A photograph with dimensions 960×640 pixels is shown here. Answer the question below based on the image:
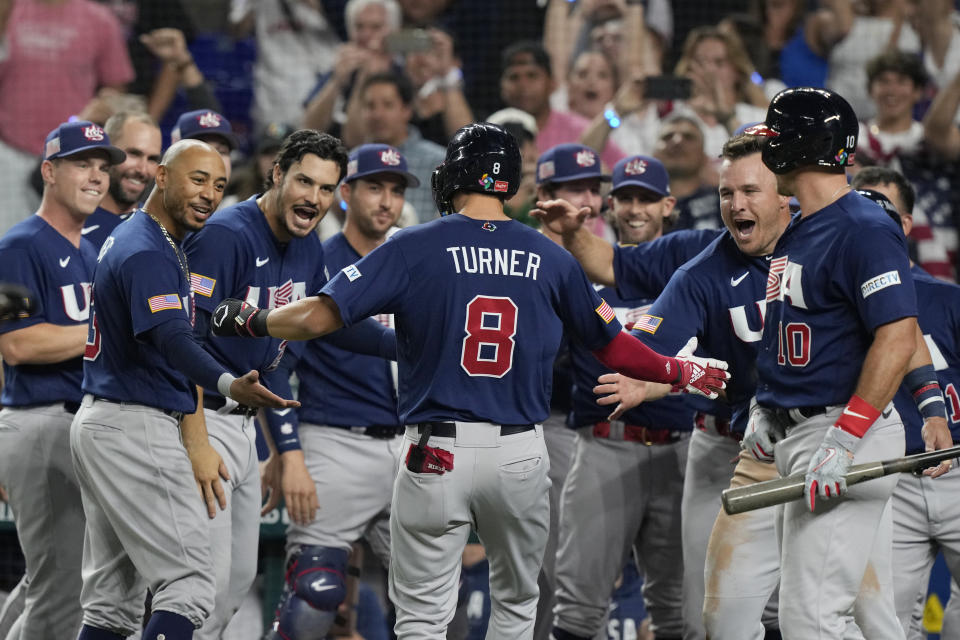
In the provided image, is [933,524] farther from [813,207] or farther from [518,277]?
[518,277]

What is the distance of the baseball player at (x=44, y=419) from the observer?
171 inches

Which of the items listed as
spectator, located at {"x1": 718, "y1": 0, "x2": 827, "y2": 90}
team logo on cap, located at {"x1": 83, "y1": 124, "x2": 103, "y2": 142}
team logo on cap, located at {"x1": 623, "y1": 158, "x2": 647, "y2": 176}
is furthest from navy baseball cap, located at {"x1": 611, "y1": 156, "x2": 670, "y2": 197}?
spectator, located at {"x1": 718, "y1": 0, "x2": 827, "y2": 90}

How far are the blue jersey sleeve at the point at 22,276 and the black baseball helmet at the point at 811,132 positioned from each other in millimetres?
2676

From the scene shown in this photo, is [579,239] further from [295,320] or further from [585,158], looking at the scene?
[295,320]

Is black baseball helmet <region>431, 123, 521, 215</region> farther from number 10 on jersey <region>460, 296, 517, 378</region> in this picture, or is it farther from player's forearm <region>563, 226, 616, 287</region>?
player's forearm <region>563, 226, 616, 287</region>

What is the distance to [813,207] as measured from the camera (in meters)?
3.66

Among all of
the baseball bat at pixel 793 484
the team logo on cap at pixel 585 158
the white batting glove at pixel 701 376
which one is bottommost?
the baseball bat at pixel 793 484

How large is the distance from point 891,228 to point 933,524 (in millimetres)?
1463

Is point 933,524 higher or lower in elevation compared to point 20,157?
lower

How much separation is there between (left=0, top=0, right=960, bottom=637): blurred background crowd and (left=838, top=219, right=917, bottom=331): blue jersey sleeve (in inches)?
128

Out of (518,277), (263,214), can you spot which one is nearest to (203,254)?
(263,214)

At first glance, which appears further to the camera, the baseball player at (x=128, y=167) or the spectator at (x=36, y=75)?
the spectator at (x=36, y=75)

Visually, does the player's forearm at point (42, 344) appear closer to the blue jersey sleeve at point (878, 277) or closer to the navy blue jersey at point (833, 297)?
the navy blue jersey at point (833, 297)

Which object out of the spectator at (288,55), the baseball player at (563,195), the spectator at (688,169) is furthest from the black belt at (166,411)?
the spectator at (288,55)
